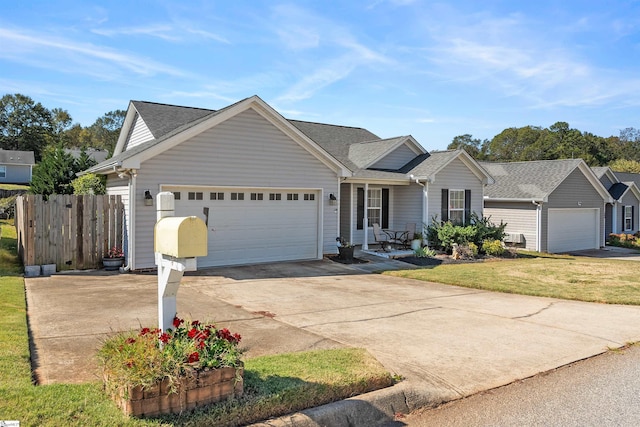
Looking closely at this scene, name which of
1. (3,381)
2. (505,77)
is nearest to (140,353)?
(3,381)

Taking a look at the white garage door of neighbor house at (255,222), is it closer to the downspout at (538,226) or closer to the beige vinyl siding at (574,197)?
the downspout at (538,226)

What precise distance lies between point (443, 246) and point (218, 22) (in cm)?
1222

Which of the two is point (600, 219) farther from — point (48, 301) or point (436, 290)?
point (48, 301)

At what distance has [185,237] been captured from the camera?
384 cm

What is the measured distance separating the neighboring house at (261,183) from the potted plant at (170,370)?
8.38 m

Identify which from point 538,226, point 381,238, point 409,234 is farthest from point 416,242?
point 538,226

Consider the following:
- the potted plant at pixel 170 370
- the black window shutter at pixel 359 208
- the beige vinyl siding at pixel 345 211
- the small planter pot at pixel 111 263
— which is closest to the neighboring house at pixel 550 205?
the black window shutter at pixel 359 208

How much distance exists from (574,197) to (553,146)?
48.1 metres

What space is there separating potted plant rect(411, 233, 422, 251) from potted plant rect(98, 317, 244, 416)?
14.2m

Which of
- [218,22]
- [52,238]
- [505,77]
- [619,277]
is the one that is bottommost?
[619,277]

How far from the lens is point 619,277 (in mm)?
13859

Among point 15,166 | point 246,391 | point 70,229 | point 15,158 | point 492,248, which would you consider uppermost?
point 15,158

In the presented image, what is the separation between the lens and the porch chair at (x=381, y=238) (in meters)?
18.2

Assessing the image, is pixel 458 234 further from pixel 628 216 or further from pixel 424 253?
pixel 628 216
